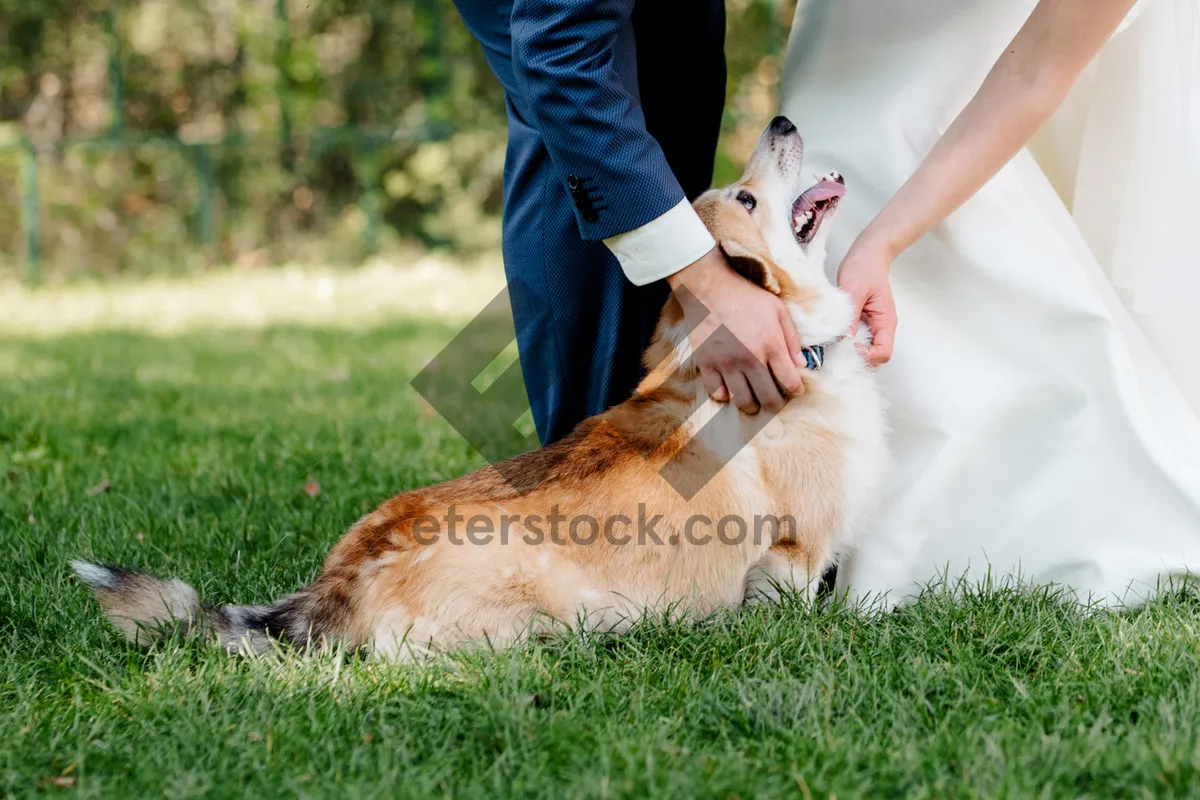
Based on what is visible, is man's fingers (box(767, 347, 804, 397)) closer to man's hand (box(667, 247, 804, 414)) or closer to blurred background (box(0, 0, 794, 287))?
man's hand (box(667, 247, 804, 414))

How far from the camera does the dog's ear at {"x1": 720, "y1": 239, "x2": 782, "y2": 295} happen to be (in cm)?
244

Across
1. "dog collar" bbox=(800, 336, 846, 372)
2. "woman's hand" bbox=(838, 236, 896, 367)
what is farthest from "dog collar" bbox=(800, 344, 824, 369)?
"woman's hand" bbox=(838, 236, 896, 367)

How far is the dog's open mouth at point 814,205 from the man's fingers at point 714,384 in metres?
0.49

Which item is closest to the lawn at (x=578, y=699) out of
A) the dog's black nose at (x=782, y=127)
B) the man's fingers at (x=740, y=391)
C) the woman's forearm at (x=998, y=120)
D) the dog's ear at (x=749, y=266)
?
the man's fingers at (x=740, y=391)

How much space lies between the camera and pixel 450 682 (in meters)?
2.17

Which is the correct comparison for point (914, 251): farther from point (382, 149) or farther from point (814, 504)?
point (382, 149)

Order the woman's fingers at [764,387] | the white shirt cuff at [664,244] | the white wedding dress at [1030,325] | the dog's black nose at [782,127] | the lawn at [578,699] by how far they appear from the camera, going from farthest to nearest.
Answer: the dog's black nose at [782,127] < the white wedding dress at [1030,325] < the woman's fingers at [764,387] < the white shirt cuff at [664,244] < the lawn at [578,699]

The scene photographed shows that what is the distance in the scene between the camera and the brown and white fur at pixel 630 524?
238 centimetres

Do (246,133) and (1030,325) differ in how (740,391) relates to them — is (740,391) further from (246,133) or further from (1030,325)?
(246,133)

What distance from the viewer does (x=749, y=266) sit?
8.05 feet

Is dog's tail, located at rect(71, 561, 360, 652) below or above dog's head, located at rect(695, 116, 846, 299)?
below

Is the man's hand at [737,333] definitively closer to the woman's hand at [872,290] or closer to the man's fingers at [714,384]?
the man's fingers at [714,384]

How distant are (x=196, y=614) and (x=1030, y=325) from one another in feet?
6.75

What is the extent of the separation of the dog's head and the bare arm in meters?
0.13
